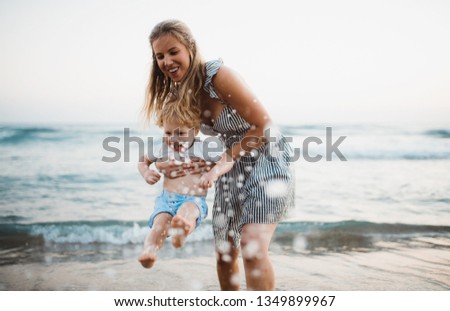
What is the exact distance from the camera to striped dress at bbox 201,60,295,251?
1646 mm

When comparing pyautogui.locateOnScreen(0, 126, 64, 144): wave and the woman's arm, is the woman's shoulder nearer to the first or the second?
the woman's arm

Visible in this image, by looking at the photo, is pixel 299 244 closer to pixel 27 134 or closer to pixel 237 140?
pixel 237 140

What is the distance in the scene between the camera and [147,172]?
178 cm

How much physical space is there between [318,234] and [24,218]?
2298 mm

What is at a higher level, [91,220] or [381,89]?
[381,89]

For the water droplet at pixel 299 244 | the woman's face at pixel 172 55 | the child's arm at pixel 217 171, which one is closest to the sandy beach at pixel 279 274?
the water droplet at pixel 299 244

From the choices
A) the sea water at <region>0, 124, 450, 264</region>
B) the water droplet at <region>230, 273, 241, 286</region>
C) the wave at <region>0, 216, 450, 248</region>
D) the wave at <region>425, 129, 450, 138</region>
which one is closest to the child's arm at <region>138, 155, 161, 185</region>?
the water droplet at <region>230, 273, 241, 286</region>

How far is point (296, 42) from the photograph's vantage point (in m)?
3.34

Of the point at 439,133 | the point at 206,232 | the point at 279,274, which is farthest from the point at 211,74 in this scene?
the point at 439,133

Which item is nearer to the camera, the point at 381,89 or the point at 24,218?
→ the point at 24,218

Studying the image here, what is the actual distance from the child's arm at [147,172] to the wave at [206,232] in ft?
4.78

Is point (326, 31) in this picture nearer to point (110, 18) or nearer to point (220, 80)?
point (110, 18)

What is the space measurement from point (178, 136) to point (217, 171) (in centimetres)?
28
